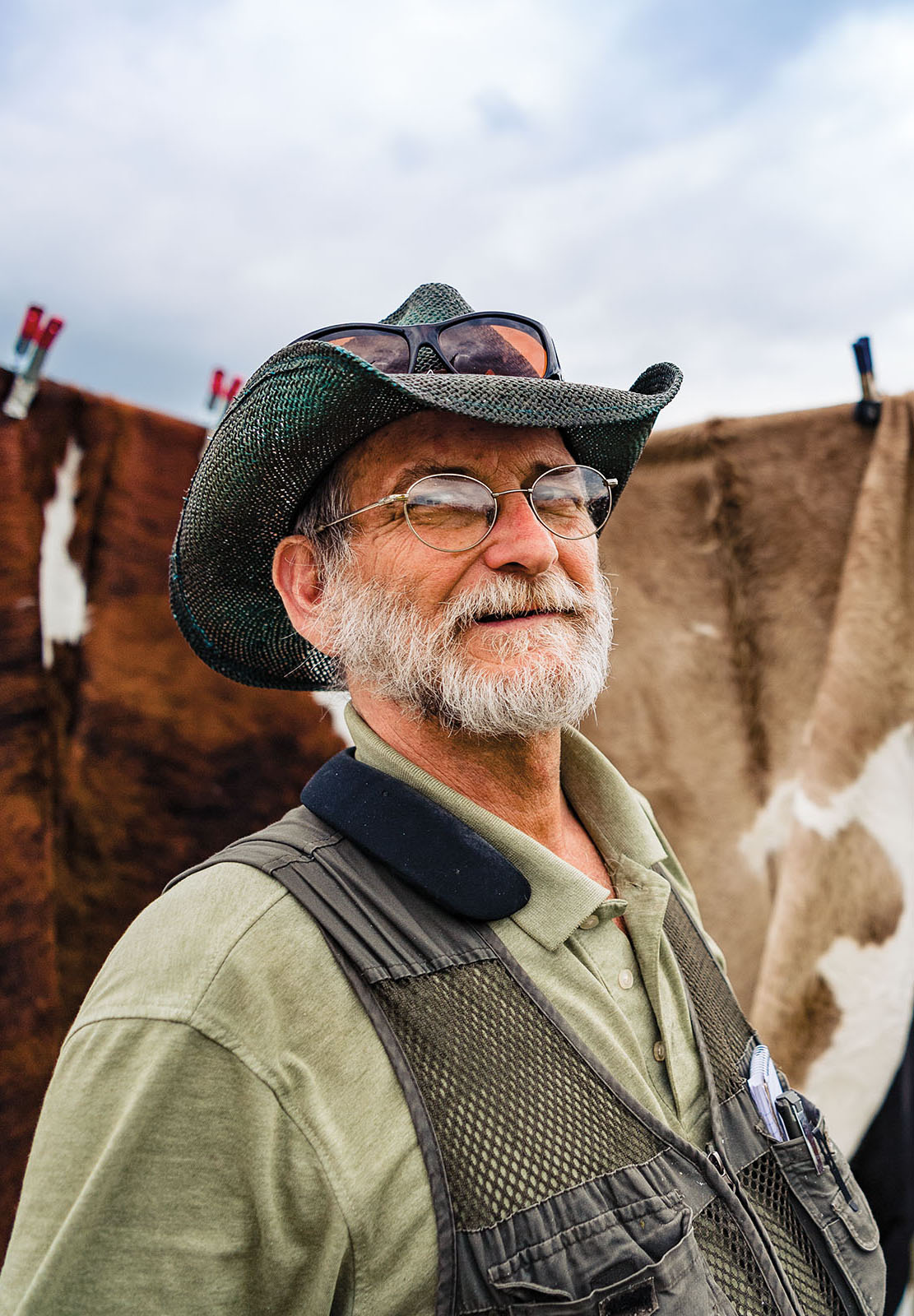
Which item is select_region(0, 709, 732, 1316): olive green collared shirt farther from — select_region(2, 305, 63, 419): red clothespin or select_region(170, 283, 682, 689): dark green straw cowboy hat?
select_region(2, 305, 63, 419): red clothespin

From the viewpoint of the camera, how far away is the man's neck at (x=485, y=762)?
36.6 inches

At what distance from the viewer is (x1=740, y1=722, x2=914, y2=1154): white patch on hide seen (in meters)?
1.82

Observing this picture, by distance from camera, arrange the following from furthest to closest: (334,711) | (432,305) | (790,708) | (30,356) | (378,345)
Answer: (790,708) < (334,711) < (30,356) < (432,305) < (378,345)

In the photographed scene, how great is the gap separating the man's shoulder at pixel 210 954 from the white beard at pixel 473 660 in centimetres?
25

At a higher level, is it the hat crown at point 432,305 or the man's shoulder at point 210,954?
the hat crown at point 432,305

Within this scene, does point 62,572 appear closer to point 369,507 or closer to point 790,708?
point 369,507

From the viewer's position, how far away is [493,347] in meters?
1.03

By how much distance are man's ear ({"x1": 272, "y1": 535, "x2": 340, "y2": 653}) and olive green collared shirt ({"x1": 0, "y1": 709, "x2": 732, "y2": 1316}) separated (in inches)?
15.1

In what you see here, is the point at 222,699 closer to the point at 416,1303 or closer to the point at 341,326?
the point at 341,326

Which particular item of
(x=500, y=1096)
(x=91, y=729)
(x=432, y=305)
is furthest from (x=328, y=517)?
(x=91, y=729)

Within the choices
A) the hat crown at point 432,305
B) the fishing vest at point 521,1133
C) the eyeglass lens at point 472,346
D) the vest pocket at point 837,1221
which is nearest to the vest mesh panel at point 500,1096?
the fishing vest at point 521,1133

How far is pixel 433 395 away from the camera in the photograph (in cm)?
84

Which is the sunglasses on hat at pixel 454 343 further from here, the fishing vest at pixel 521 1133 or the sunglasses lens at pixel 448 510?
the fishing vest at pixel 521 1133

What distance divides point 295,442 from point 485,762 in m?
0.38
